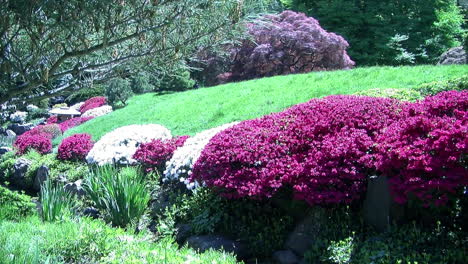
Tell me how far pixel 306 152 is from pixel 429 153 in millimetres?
1792

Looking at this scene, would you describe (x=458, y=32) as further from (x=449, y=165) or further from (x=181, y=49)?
(x=181, y=49)

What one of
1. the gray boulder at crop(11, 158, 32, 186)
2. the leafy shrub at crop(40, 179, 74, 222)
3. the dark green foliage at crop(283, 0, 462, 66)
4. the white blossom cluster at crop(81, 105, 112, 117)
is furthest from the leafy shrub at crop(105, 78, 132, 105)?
the leafy shrub at crop(40, 179, 74, 222)

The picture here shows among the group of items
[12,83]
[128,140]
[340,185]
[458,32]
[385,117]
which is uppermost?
[12,83]

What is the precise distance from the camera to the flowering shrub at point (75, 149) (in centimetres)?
1158

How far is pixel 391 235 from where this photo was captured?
4812 mm

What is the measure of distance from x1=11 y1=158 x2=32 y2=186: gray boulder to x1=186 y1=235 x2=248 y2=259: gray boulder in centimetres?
747

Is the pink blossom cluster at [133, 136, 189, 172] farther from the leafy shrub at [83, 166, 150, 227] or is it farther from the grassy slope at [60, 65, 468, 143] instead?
the grassy slope at [60, 65, 468, 143]

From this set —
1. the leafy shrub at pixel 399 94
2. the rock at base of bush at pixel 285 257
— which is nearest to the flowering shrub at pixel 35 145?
the leafy shrub at pixel 399 94

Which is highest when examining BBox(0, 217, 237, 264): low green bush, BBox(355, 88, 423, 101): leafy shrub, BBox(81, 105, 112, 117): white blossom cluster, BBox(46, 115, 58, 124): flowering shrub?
BBox(0, 217, 237, 264): low green bush

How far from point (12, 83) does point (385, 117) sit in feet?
14.5

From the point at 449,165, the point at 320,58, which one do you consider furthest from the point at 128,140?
the point at 320,58

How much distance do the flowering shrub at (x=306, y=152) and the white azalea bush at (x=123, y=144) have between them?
10.1 ft

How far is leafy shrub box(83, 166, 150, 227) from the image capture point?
6.95m

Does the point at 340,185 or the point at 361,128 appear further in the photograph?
the point at 361,128
